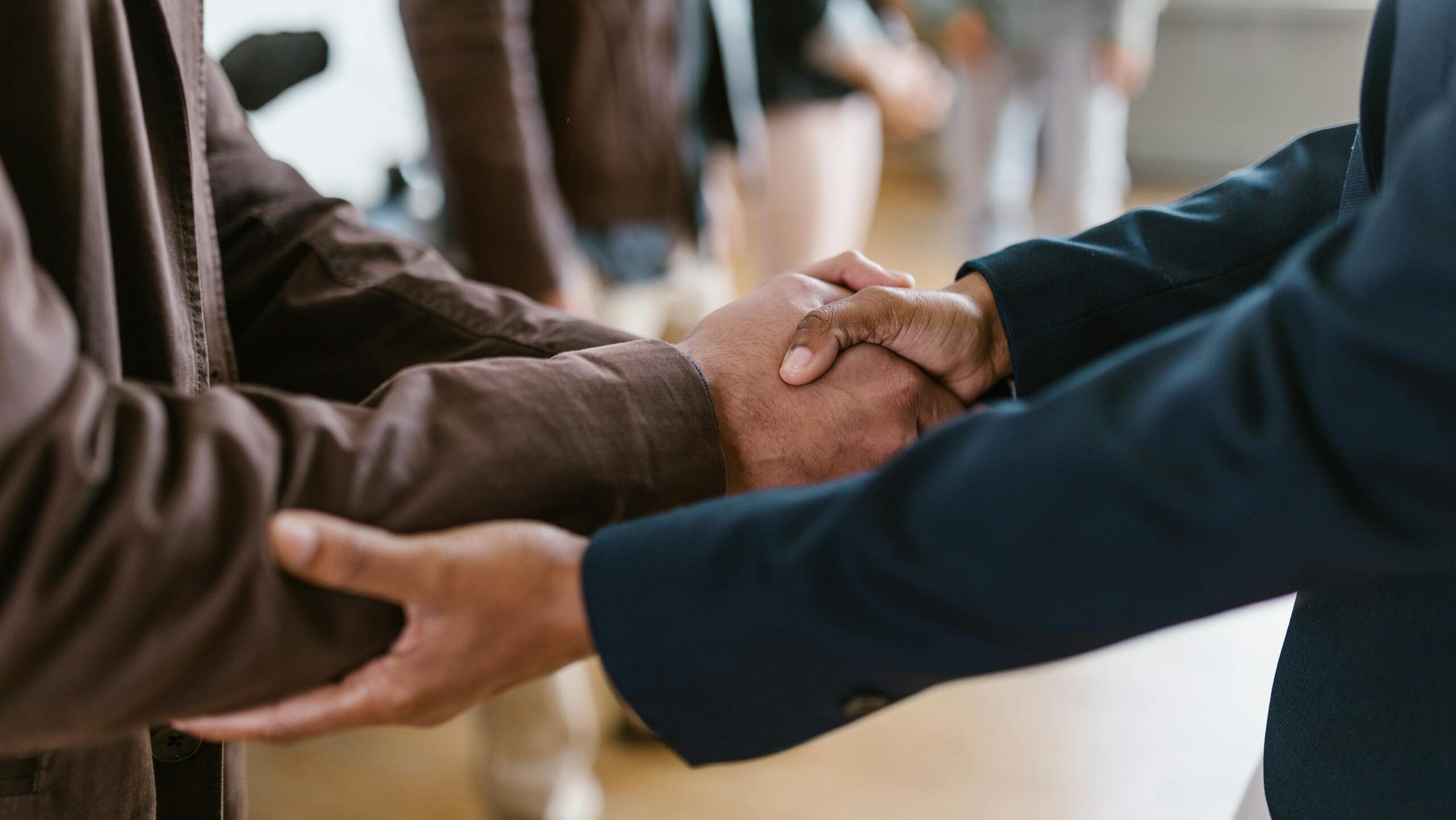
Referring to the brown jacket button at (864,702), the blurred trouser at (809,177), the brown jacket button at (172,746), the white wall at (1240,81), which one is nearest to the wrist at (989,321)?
the brown jacket button at (864,702)

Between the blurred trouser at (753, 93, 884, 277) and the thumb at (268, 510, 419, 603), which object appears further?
the blurred trouser at (753, 93, 884, 277)

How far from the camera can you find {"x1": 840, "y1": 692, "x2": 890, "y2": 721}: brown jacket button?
59 centimetres

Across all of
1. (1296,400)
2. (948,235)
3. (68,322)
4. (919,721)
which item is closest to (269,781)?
(919,721)

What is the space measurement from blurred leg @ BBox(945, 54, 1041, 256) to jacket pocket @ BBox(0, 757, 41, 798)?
8.83 feet

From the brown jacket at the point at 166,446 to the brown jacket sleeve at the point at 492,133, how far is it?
683mm

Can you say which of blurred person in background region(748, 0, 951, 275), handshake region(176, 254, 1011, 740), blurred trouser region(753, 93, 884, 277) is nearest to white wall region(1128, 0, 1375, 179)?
blurred person in background region(748, 0, 951, 275)

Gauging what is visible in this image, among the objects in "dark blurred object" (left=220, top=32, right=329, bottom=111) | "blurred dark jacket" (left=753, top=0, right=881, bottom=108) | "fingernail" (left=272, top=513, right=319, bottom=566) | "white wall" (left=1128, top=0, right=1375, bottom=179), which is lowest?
"white wall" (left=1128, top=0, right=1375, bottom=179)

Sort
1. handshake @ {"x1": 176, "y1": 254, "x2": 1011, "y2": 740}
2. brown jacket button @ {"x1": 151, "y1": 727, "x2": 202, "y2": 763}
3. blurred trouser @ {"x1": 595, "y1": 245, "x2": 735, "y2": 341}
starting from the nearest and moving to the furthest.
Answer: handshake @ {"x1": 176, "y1": 254, "x2": 1011, "y2": 740}, brown jacket button @ {"x1": 151, "y1": 727, "x2": 202, "y2": 763}, blurred trouser @ {"x1": 595, "y1": 245, "x2": 735, "y2": 341}

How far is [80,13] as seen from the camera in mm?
636

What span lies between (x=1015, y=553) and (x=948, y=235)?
13.9 ft

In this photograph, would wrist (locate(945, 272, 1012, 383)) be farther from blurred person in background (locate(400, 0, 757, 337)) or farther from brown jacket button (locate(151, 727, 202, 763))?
blurred person in background (locate(400, 0, 757, 337))

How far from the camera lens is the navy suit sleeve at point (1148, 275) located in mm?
879

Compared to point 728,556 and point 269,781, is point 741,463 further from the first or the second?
point 269,781

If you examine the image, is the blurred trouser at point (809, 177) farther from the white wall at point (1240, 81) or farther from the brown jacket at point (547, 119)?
the white wall at point (1240, 81)
